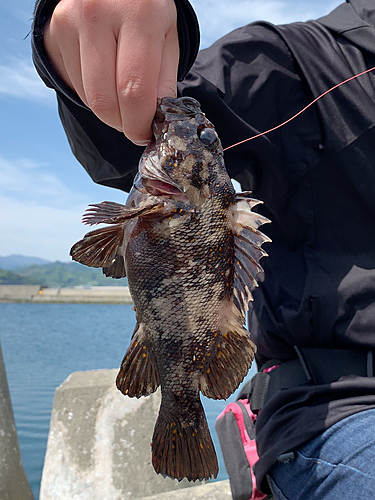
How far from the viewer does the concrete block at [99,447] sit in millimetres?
4293

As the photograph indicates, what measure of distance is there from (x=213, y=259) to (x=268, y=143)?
100cm

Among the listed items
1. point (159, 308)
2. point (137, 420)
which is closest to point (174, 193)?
point (159, 308)

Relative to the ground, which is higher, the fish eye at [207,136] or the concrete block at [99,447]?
the fish eye at [207,136]

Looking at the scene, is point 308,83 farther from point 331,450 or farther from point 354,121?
point 331,450

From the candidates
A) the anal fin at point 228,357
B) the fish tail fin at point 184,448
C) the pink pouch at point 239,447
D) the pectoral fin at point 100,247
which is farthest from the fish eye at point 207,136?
the pink pouch at point 239,447

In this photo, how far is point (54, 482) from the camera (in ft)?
14.3

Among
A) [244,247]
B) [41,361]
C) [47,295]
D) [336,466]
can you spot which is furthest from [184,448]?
[47,295]

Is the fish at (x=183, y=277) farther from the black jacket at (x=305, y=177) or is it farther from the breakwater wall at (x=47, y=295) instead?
the breakwater wall at (x=47, y=295)

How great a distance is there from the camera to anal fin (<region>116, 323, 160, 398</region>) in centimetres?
135

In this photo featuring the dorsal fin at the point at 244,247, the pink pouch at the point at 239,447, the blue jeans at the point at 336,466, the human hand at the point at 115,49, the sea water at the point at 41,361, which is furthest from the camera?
the sea water at the point at 41,361

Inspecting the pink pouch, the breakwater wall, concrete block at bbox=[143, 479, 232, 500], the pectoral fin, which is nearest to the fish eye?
the pectoral fin

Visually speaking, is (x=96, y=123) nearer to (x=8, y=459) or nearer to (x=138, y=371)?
(x=138, y=371)

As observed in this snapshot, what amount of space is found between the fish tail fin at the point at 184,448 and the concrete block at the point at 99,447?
11.4ft

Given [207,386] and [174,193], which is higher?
[174,193]
